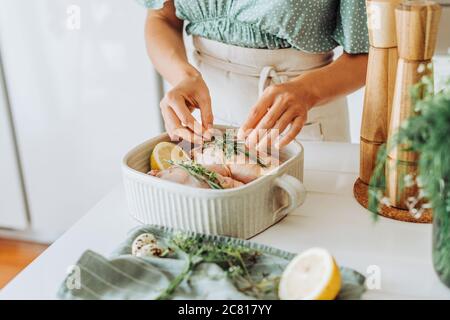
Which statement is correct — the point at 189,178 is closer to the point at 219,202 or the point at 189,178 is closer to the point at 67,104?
the point at 219,202

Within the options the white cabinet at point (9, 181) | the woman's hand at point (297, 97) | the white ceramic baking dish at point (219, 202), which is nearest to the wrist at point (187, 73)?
the woman's hand at point (297, 97)

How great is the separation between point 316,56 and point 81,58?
87cm

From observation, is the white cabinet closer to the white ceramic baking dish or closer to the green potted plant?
the white ceramic baking dish

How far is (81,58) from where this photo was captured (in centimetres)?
177

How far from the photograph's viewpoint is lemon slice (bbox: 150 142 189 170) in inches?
34.4

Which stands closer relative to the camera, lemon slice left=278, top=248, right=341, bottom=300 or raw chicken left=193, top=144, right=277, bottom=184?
lemon slice left=278, top=248, right=341, bottom=300

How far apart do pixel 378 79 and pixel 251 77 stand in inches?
14.5

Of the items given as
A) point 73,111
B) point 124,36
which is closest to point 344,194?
point 124,36

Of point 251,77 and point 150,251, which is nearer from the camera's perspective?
point 150,251

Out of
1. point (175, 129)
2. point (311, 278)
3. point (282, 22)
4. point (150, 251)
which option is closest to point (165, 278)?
point (150, 251)

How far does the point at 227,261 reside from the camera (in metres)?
0.69

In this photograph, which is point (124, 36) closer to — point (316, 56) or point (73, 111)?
point (73, 111)

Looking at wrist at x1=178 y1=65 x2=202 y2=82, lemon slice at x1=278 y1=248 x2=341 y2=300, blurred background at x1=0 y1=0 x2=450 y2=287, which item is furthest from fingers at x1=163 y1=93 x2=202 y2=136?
blurred background at x1=0 y1=0 x2=450 y2=287

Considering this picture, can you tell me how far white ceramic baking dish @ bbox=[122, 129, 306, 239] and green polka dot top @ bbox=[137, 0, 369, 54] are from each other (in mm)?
302
